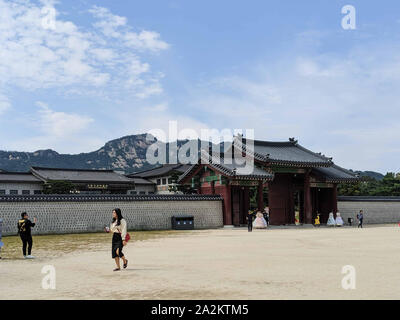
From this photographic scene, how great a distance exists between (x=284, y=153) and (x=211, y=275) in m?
32.6

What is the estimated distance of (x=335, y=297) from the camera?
7895mm

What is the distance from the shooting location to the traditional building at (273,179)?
37.2 meters

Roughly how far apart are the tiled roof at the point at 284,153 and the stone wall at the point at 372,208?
5226mm

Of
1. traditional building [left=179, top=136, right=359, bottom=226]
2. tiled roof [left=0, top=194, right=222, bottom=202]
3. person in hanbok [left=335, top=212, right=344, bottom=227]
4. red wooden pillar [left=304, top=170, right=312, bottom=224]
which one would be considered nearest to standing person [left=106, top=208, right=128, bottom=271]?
tiled roof [left=0, top=194, right=222, bottom=202]

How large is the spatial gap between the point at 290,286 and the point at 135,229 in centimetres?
2524

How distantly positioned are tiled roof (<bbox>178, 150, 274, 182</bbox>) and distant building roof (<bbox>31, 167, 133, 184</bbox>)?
75.9 ft

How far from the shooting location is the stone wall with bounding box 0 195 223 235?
2950 cm

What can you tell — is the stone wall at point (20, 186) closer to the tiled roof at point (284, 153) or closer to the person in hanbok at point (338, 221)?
the tiled roof at point (284, 153)

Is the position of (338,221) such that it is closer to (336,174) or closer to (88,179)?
(336,174)

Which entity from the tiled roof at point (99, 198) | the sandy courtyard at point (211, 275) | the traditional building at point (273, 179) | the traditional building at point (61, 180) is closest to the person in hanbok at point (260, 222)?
the traditional building at point (273, 179)

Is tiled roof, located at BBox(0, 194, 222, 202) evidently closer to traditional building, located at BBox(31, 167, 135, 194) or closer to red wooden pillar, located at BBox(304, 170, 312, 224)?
red wooden pillar, located at BBox(304, 170, 312, 224)

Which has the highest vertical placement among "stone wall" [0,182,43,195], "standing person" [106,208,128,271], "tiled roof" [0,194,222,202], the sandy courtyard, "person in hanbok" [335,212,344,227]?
"stone wall" [0,182,43,195]
